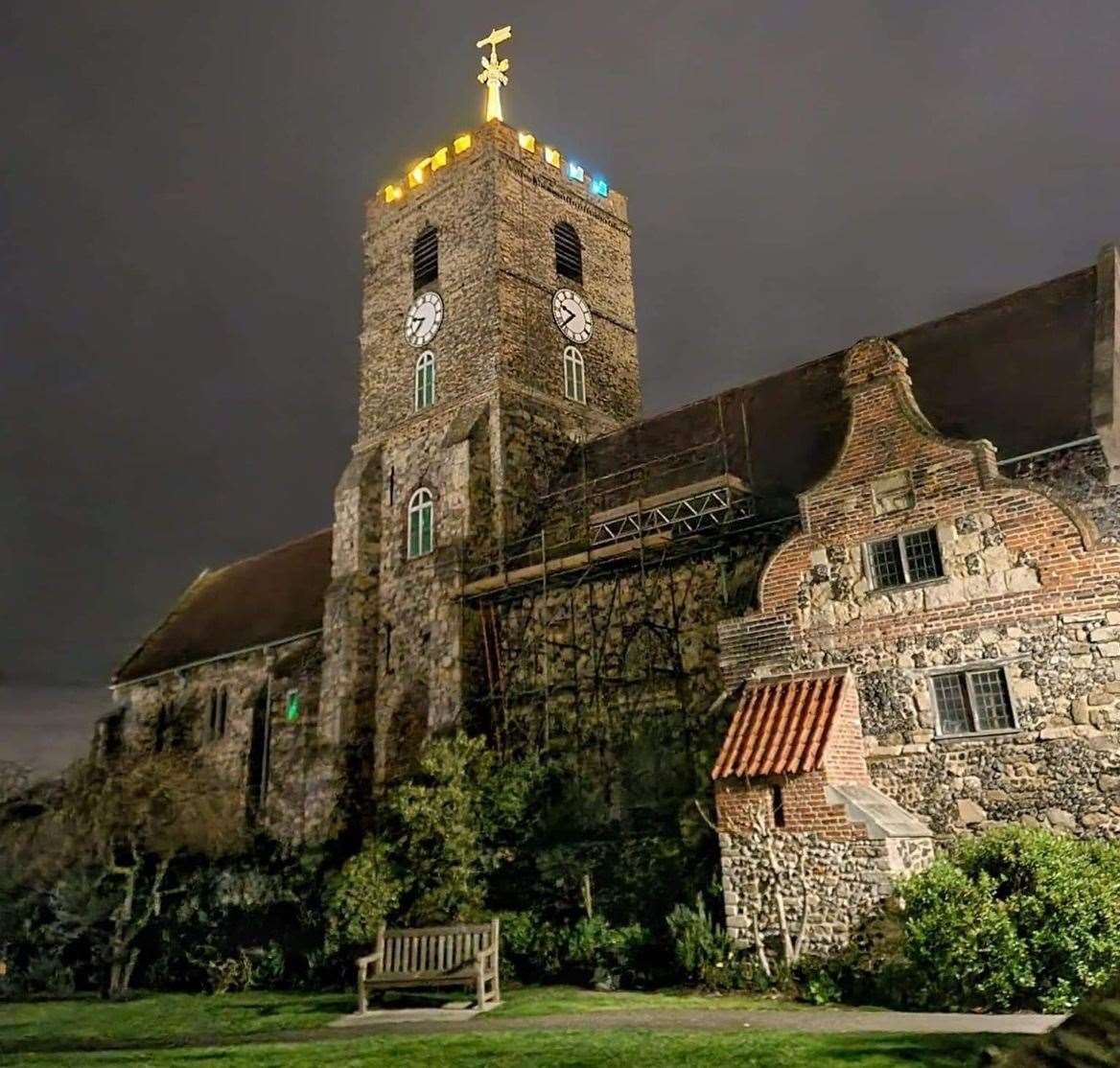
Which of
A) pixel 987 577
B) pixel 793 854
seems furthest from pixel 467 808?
pixel 987 577

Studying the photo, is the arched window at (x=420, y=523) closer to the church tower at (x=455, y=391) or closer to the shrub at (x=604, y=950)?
the church tower at (x=455, y=391)

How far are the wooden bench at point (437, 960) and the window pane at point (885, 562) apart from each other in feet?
25.5

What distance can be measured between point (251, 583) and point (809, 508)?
26765mm

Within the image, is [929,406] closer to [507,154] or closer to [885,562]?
[885,562]

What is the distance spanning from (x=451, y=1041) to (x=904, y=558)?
9.37m

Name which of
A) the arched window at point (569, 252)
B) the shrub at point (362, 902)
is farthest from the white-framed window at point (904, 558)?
the arched window at point (569, 252)

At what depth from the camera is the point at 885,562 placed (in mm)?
15406

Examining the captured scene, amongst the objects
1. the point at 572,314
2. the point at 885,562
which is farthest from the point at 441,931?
the point at 572,314

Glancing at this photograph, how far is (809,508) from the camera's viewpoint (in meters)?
16.4

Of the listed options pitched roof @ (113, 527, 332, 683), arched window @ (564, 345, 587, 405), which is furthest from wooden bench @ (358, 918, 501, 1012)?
arched window @ (564, 345, 587, 405)

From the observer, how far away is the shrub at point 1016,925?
1115 cm

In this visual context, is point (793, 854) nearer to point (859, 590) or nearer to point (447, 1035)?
point (859, 590)

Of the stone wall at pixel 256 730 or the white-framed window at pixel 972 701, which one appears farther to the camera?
the stone wall at pixel 256 730

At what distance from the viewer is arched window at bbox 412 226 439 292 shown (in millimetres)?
31828
